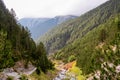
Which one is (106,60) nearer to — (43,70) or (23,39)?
(43,70)

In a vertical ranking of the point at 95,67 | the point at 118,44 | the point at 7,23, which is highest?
the point at 7,23

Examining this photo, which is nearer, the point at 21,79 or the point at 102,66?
the point at 102,66

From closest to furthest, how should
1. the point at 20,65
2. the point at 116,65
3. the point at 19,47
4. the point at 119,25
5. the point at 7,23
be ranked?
the point at 116,65 → the point at 20,65 → the point at 19,47 → the point at 7,23 → the point at 119,25

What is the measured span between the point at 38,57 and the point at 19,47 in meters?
10.6

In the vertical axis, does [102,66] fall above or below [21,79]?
above

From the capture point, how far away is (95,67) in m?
18.6

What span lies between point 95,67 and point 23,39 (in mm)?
99014

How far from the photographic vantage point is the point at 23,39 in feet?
380

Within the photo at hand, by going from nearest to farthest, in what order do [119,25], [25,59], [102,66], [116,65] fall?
[116,65] < [102,66] < [25,59] < [119,25]

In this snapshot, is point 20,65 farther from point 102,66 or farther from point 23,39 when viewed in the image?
point 102,66

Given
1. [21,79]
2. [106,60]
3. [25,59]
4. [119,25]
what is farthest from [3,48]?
[119,25]

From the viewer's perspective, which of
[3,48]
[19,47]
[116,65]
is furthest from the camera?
[19,47]

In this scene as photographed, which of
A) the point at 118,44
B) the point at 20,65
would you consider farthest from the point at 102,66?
the point at 20,65

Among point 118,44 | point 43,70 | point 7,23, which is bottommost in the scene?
point 43,70
